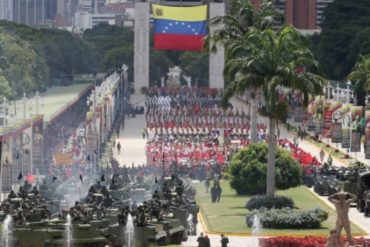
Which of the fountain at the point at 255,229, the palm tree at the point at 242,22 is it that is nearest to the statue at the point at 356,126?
the palm tree at the point at 242,22

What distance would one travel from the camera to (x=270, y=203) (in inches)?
3012

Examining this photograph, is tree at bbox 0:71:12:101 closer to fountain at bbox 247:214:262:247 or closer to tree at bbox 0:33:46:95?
tree at bbox 0:33:46:95

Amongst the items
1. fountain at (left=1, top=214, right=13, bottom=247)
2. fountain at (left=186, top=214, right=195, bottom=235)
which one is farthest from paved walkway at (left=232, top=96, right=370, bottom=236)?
fountain at (left=1, top=214, right=13, bottom=247)

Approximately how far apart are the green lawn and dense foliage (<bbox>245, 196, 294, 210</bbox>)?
479 mm

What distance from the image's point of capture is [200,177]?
102m

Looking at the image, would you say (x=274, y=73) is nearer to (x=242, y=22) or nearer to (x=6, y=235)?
(x=242, y=22)

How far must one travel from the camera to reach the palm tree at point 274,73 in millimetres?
77438

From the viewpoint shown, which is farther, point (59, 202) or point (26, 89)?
point (26, 89)

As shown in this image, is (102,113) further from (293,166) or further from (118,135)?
(293,166)

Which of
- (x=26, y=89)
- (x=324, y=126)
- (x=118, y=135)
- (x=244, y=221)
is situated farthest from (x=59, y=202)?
(x=26, y=89)

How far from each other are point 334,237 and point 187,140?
291ft

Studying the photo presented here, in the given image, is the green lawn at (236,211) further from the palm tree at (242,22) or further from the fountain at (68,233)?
the fountain at (68,233)

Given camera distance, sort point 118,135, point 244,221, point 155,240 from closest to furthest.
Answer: point 155,240
point 244,221
point 118,135

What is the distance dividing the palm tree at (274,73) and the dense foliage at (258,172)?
19.1ft
